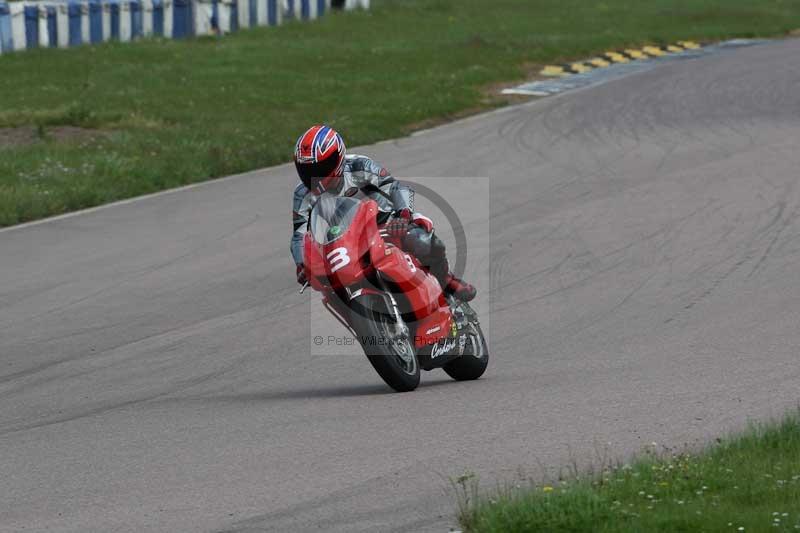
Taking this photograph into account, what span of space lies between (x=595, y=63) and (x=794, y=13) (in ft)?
39.7

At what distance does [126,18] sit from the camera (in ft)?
103

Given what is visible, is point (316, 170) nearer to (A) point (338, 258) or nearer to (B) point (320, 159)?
(B) point (320, 159)

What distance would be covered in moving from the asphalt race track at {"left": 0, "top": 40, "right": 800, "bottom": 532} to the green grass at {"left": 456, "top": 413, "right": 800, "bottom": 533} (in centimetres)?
36

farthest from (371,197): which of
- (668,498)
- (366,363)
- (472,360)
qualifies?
(668,498)

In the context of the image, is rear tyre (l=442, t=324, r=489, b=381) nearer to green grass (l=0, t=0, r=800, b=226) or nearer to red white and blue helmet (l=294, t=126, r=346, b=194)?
red white and blue helmet (l=294, t=126, r=346, b=194)

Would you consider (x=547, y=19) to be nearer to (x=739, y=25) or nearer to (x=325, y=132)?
(x=739, y=25)

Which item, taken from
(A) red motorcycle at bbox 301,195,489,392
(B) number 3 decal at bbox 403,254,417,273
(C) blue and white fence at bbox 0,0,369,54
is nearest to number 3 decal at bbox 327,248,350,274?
(A) red motorcycle at bbox 301,195,489,392

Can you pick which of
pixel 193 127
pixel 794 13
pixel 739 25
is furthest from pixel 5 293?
pixel 794 13

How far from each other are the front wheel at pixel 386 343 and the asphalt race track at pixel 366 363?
17cm

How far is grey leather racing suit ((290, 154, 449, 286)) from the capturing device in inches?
321

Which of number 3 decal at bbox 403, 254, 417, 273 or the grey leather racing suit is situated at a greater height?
the grey leather racing suit

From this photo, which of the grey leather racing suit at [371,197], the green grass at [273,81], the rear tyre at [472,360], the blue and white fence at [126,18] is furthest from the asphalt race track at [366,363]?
the blue and white fence at [126,18]

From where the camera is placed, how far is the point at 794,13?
38.4 meters

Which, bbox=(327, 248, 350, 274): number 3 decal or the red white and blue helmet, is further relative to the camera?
the red white and blue helmet
